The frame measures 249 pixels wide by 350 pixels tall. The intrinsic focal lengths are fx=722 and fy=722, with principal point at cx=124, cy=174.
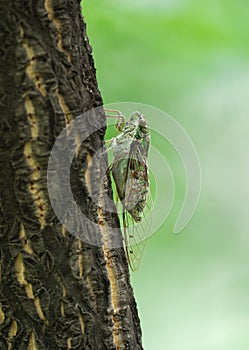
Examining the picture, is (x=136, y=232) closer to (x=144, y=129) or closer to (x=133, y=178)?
(x=133, y=178)

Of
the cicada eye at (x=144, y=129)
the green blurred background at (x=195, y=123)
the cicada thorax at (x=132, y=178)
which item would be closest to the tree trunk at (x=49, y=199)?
the cicada thorax at (x=132, y=178)

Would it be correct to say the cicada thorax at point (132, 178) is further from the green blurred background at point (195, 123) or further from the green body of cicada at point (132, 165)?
the green blurred background at point (195, 123)

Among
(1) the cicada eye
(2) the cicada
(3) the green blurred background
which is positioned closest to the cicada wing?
(2) the cicada

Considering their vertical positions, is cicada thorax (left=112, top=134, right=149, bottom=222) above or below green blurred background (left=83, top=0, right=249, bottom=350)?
below

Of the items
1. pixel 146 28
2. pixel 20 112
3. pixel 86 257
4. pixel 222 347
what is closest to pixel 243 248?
pixel 222 347

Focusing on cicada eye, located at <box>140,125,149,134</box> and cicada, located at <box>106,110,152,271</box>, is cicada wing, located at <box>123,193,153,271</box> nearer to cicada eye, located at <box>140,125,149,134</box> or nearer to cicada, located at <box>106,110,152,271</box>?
cicada, located at <box>106,110,152,271</box>

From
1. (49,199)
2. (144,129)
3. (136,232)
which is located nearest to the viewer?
(49,199)

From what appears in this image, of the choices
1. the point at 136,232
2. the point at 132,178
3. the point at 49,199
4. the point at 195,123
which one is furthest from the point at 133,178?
the point at 195,123

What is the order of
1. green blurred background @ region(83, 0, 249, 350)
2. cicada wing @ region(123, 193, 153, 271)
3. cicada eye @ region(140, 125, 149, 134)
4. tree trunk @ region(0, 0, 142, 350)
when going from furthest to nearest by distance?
green blurred background @ region(83, 0, 249, 350) → cicada eye @ region(140, 125, 149, 134) → cicada wing @ region(123, 193, 153, 271) → tree trunk @ region(0, 0, 142, 350)
